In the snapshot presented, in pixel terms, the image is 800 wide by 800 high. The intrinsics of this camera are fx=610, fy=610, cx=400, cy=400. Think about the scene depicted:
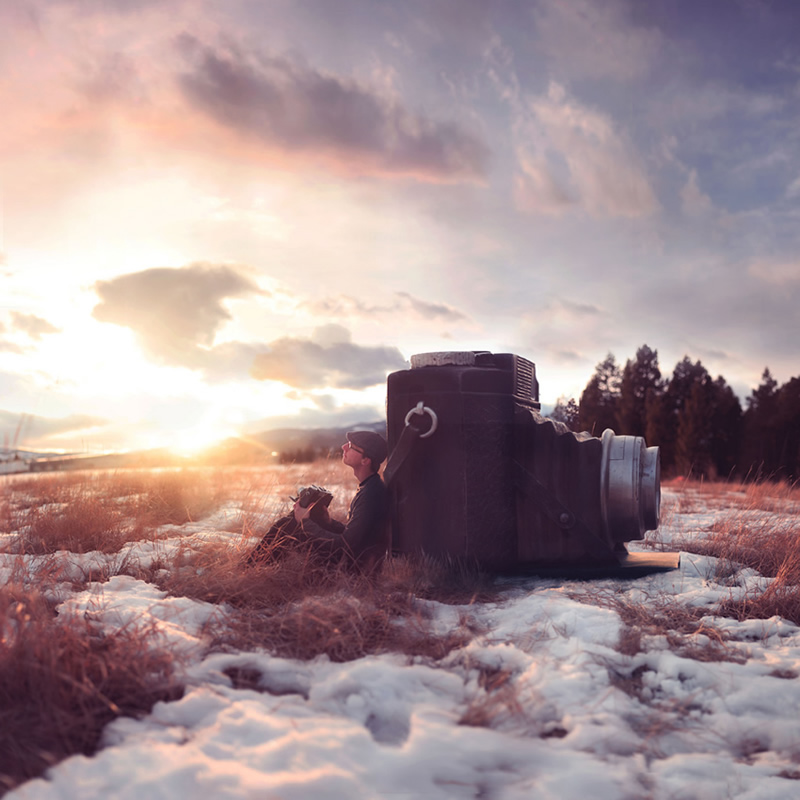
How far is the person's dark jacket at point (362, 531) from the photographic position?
3891 mm

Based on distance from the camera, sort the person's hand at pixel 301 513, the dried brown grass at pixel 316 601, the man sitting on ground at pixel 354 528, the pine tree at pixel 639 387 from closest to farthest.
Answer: the dried brown grass at pixel 316 601 < the man sitting on ground at pixel 354 528 < the person's hand at pixel 301 513 < the pine tree at pixel 639 387

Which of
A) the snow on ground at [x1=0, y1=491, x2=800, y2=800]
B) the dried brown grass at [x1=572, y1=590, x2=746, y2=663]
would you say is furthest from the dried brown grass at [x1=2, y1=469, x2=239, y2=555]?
the dried brown grass at [x1=572, y1=590, x2=746, y2=663]

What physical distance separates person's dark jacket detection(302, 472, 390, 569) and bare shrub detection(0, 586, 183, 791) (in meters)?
1.57

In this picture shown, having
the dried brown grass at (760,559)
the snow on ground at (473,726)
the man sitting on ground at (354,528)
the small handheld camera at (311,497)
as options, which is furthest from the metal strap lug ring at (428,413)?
the dried brown grass at (760,559)

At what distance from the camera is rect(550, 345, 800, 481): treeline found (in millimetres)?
32844

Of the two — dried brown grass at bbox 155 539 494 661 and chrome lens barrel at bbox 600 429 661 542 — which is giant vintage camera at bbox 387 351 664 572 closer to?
chrome lens barrel at bbox 600 429 661 542

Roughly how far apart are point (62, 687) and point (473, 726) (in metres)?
1.38

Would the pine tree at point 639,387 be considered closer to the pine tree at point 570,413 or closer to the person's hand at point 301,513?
the pine tree at point 570,413

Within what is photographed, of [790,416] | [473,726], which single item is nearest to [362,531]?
[473,726]

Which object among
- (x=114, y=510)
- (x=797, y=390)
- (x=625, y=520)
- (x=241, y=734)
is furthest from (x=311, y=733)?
(x=797, y=390)

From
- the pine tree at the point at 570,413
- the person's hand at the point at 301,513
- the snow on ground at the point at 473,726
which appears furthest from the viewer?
the pine tree at the point at 570,413

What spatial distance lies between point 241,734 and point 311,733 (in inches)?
8.8

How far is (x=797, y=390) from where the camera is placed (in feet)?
109

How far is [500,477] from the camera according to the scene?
4055 mm
